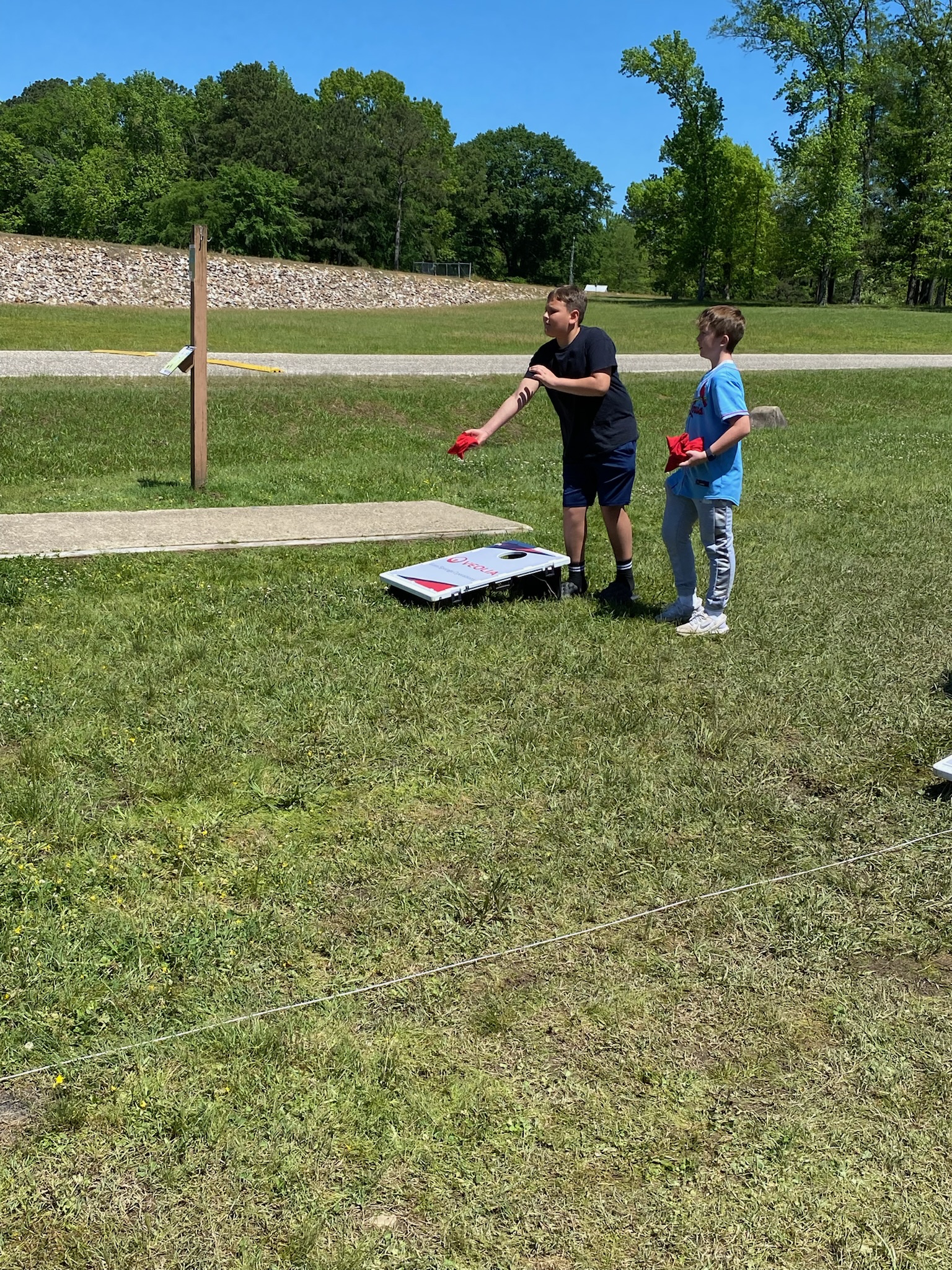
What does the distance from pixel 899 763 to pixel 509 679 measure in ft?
5.78

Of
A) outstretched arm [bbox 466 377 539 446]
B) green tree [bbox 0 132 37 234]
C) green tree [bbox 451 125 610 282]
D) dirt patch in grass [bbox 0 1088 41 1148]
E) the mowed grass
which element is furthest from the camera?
green tree [bbox 451 125 610 282]

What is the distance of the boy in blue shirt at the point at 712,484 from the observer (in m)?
5.83

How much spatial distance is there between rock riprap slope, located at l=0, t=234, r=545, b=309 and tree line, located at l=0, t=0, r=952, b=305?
15.1m

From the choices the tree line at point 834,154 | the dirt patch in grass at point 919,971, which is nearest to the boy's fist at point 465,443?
the dirt patch in grass at point 919,971

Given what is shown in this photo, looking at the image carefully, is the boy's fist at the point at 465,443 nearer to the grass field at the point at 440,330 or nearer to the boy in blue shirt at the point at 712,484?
the boy in blue shirt at the point at 712,484

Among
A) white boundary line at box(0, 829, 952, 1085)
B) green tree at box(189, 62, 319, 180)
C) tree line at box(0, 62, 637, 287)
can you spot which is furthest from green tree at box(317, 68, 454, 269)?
white boundary line at box(0, 829, 952, 1085)

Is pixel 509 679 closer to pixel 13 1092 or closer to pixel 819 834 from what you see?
pixel 819 834

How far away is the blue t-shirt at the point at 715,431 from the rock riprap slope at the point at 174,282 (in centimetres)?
2738

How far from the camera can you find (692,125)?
5769 cm

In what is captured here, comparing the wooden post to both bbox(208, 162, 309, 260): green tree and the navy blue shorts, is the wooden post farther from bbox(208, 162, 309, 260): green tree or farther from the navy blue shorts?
bbox(208, 162, 309, 260): green tree

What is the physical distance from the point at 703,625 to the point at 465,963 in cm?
345

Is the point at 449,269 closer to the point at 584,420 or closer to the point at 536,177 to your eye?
the point at 536,177

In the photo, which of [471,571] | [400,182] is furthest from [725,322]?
[400,182]

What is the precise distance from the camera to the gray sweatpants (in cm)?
607
